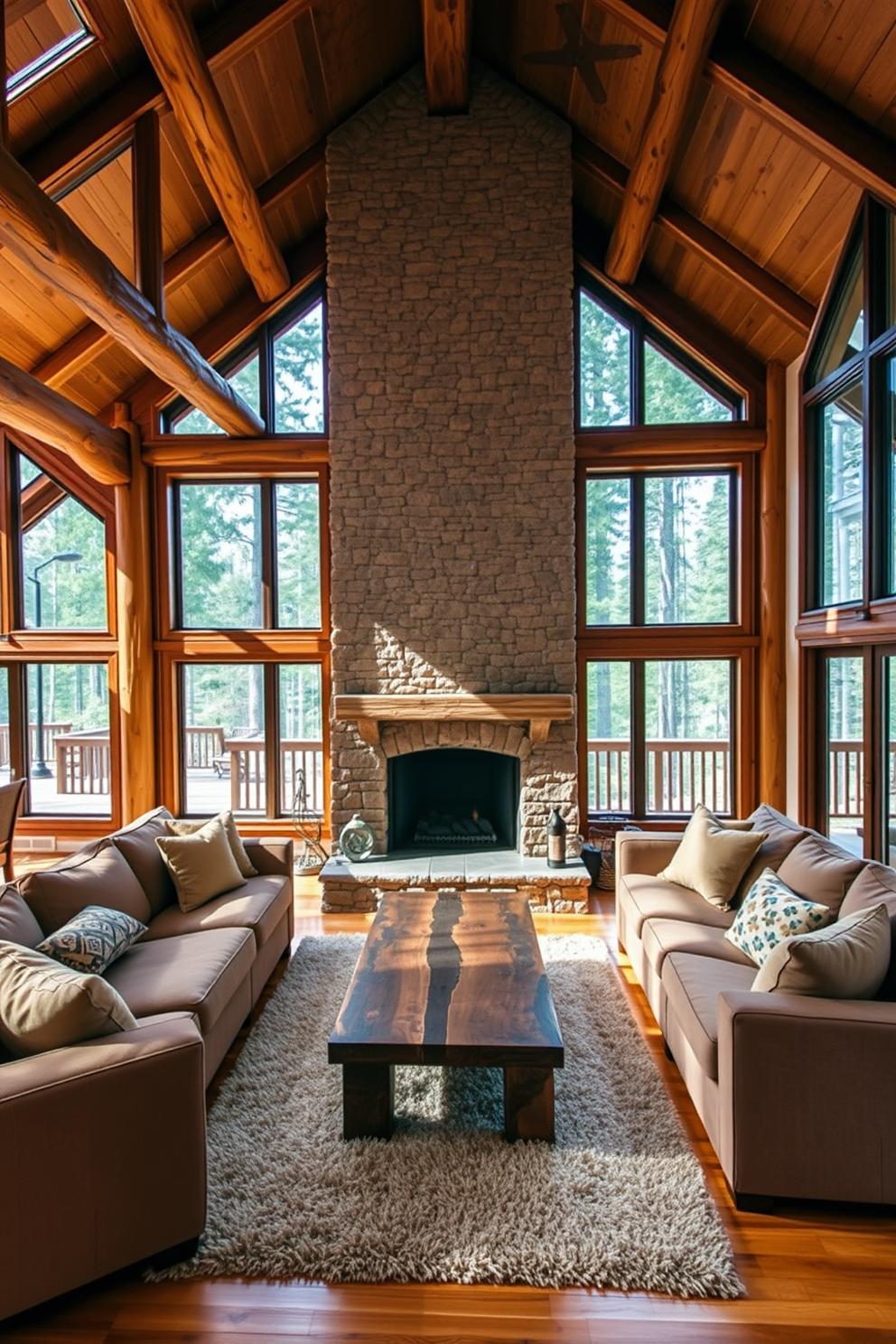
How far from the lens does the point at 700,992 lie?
9.88ft

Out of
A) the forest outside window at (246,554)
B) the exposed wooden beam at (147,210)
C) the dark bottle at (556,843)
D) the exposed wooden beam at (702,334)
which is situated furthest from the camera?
the forest outside window at (246,554)

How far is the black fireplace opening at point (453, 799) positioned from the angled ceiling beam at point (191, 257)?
3.85 m

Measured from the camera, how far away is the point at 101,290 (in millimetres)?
3727

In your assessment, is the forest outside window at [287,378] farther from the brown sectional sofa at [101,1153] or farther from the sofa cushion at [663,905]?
the brown sectional sofa at [101,1153]

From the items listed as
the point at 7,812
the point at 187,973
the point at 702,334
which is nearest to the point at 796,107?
the point at 702,334

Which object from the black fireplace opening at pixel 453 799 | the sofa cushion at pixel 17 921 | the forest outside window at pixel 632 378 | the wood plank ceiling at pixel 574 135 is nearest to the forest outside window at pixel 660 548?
the forest outside window at pixel 632 378

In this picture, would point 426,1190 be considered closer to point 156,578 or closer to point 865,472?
point 865,472

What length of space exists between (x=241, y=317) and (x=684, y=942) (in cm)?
581

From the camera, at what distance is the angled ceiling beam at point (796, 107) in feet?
13.1

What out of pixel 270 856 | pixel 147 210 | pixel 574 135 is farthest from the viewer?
pixel 574 135

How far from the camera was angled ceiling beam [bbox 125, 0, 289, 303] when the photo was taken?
12.0ft

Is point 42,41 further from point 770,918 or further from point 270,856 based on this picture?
point 770,918

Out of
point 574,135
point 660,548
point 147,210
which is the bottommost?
point 660,548

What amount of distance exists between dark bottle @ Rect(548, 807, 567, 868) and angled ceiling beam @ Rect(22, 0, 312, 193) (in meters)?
5.06
